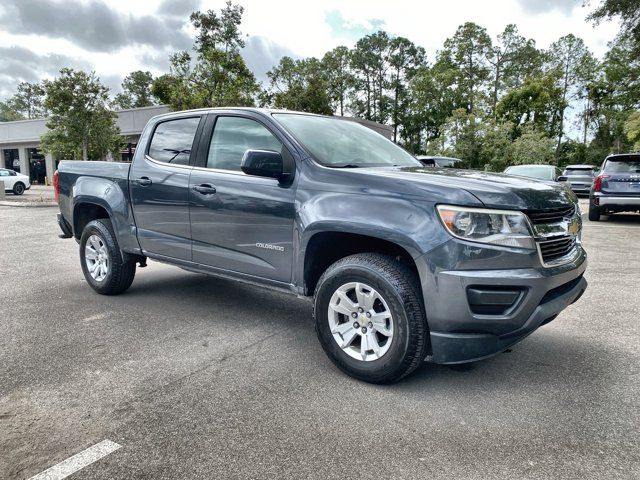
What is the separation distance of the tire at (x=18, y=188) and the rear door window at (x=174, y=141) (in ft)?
87.1

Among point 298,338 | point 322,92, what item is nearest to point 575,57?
point 322,92

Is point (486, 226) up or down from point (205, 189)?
down

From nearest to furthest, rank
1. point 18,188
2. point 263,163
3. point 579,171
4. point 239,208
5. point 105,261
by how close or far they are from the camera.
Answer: point 263,163 → point 239,208 → point 105,261 → point 579,171 → point 18,188

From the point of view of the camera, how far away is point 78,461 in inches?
94.0

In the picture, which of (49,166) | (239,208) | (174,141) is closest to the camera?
(239,208)

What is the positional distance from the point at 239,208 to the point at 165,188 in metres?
1.01

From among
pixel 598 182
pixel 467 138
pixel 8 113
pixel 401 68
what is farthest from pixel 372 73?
pixel 8 113

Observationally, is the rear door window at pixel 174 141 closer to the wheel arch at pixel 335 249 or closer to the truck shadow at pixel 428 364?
the truck shadow at pixel 428 364

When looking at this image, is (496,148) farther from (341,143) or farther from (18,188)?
(341,143)

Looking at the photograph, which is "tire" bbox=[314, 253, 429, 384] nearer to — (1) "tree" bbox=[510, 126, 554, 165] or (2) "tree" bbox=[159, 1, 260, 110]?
(2) "tree" bbox=[159, 1, 260, 110]

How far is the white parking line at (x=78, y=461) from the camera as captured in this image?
2277 millimetres

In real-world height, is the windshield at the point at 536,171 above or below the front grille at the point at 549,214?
above

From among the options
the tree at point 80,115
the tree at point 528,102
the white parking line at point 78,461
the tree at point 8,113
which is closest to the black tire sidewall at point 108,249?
the white parking line at point 78,461

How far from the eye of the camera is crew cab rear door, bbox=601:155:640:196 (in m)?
11.5
